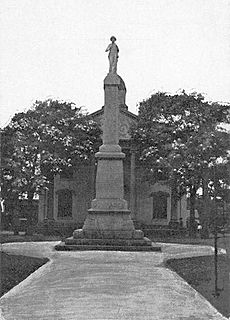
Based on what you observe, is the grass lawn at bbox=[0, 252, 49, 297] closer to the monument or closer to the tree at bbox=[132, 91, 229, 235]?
the monument

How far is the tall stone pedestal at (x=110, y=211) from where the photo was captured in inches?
697

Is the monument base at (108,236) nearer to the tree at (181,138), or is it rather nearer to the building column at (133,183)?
the tree at (181,138)

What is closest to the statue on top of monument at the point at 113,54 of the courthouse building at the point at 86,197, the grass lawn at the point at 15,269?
the grass lawn at the point at 15,269

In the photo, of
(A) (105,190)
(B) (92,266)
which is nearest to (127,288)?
(B) (92,266)

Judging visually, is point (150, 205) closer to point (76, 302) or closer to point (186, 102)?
point (186, 102)

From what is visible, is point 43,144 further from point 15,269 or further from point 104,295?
point 104,295

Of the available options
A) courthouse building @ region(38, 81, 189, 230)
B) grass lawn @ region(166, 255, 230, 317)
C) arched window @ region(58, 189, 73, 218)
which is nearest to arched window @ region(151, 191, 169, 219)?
courthouse building @ region(38, 81, 189, 230)

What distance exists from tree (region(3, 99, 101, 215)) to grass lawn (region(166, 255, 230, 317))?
1796cm

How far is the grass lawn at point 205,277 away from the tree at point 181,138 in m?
14.9

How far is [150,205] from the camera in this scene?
40.3 metres

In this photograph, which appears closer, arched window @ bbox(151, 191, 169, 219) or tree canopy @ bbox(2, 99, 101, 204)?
tree canopy @ bbox(2, 99, 101, 204)

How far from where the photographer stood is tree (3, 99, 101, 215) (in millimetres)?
31734

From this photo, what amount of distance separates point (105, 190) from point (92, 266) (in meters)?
7.11

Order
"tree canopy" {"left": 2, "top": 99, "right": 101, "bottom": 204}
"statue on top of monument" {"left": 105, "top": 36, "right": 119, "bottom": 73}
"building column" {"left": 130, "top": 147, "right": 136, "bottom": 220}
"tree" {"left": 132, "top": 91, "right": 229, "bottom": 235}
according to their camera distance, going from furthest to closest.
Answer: "building column" {"left": 130, "top": 147, "right": 136, "bottom": 220}, "tree canopy" {"left": 2, "top": 99, "right": 101, "bottom": 204}, "tree" {"left": 132, "top": 91, "right": 229, "bottom": 235}, "statue on top of monument" {"left": 105, "top": 36, "right": 119, "bottom": 73}
